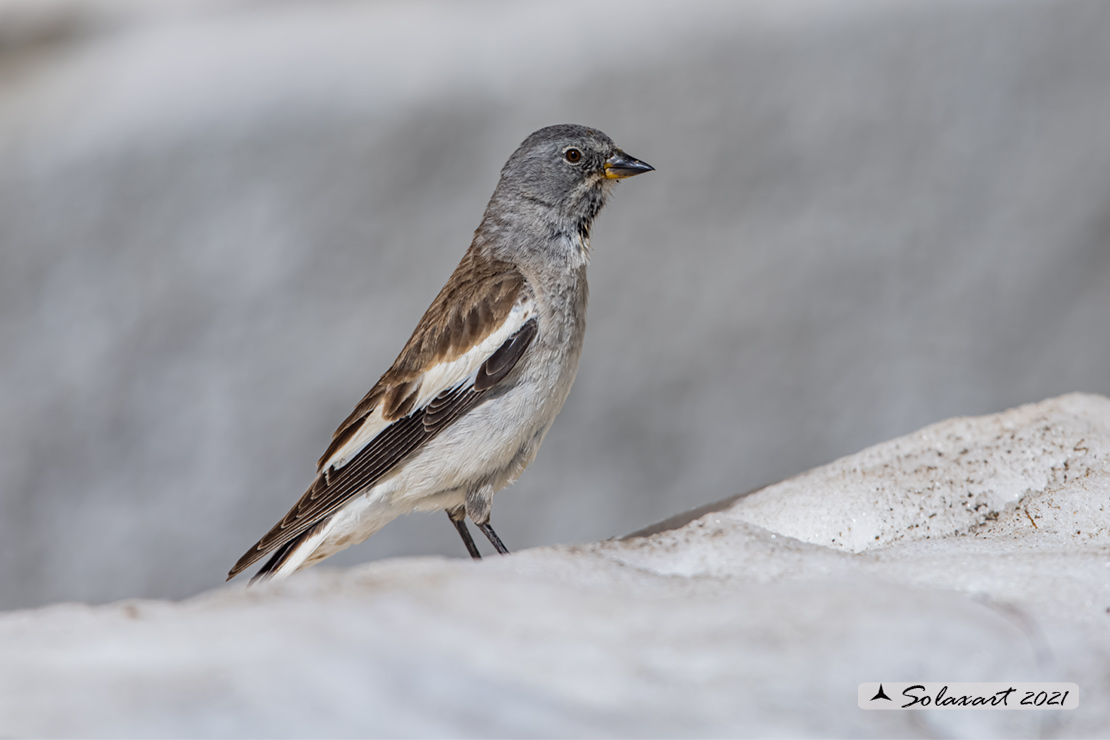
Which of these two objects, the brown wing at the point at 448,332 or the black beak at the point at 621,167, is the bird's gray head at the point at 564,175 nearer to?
the black beak at the point at 621,167

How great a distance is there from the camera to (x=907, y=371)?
5355 millimetres

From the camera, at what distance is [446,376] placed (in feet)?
8.55

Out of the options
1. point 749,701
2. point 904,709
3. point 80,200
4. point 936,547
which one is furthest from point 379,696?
point 80,200

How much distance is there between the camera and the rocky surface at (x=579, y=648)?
1295mm

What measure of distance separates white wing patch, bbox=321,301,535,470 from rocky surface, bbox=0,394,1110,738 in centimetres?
88

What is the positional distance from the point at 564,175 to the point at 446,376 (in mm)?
809

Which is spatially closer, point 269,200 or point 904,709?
point 904,709

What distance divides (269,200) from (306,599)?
445 cm

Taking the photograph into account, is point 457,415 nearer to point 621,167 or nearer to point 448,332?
point 448,332

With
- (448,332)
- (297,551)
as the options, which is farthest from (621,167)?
(297,551)

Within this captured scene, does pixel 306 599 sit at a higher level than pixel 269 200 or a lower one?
lower

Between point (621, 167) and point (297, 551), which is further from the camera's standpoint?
point (621, 167)

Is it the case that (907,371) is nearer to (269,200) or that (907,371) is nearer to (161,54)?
(269,200)

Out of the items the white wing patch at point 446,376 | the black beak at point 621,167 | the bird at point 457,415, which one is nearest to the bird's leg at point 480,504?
the bird at point 457,415
